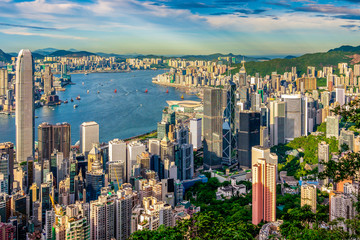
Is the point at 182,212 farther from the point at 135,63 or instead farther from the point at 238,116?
the point at 135,63

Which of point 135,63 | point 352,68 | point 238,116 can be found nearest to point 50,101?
point 238,116

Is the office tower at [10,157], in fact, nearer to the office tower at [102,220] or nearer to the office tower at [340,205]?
the office tower at [102,220]

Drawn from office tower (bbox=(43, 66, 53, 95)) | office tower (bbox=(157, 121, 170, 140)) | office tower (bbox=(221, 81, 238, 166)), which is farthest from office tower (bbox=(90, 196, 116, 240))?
office tower (bbox=(43, 66, 53, 95))

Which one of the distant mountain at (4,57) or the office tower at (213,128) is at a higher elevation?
the distant mountain at (4,57)

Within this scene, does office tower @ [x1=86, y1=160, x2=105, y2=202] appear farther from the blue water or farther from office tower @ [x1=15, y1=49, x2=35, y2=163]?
the blue water

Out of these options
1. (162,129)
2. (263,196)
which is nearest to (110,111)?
(162,129)

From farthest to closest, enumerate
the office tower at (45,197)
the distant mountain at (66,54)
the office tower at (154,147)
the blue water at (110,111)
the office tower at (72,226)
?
the distant mountain at (66,54)
the blue water at (110,111)
the office tower at (154,147)
the office tower at (45,197)
the office tower at (72,226)

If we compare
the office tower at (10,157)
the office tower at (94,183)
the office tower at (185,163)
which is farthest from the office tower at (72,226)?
the office tower at (185,163)
